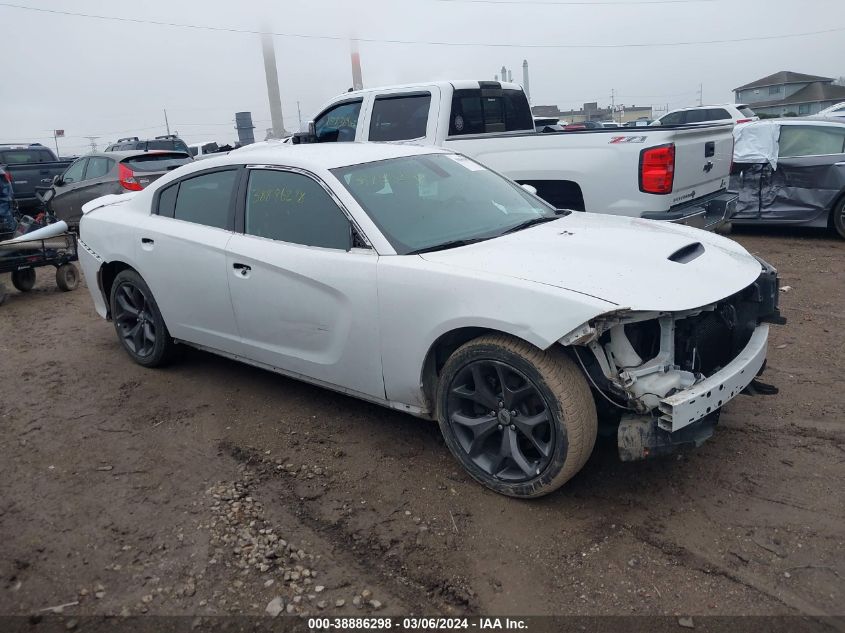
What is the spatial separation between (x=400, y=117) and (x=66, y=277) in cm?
455

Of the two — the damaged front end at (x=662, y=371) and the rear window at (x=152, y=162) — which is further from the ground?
the rear window at (x=152, y=162)

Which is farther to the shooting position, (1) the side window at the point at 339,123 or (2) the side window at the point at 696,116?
(2) the side window at the point at 696,116

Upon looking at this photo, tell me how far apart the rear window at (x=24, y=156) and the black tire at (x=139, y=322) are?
12.0 meters

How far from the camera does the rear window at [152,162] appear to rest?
450 inches

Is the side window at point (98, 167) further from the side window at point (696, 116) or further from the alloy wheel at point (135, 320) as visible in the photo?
the side window at point (696, 116)

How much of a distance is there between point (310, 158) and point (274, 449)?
1716 mm

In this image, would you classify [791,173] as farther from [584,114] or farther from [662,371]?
[584,114]

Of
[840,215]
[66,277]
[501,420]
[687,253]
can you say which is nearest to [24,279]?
[66,277]

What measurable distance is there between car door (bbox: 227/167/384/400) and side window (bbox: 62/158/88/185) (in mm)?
9228

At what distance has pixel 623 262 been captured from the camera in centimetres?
322

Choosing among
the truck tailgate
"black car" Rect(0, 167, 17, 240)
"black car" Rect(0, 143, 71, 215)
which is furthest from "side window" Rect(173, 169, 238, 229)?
"black car" Rect(0, 143, 71, 215)

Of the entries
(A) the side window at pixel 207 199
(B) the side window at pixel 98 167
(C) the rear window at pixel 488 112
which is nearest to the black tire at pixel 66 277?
(B) the side window at pixel 98 167

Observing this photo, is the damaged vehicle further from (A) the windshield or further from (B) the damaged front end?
(B) the damaged front end

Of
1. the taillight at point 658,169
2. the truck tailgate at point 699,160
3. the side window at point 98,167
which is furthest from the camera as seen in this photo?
the side window at point 98,167
